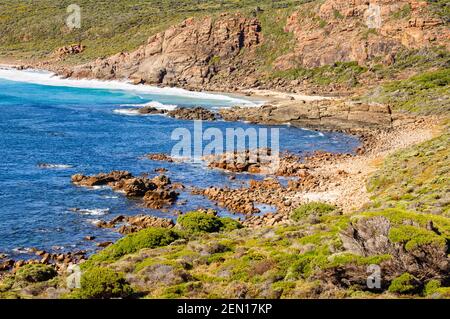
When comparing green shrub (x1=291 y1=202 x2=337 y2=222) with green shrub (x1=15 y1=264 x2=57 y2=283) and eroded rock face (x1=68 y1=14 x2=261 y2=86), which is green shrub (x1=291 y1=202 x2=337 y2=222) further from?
eroded rock face (x1=68 y1=14 x2=261 y2=86)

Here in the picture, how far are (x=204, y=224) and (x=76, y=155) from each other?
111 ft

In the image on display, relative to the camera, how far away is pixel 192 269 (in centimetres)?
2848

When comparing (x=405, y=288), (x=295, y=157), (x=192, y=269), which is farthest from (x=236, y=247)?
(x=295, y=157)

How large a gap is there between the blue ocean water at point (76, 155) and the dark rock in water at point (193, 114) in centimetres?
241

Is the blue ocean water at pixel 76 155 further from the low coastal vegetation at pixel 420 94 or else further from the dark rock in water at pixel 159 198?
the low coastal vegetation at pixel 420 94

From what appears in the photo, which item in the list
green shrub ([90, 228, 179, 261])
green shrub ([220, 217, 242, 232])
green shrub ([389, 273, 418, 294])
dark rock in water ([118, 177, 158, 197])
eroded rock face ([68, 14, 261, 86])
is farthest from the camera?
eroded rock face ([68, 14, 261, 86])

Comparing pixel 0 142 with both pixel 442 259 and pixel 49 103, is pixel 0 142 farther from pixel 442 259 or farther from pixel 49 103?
pixel 442 259

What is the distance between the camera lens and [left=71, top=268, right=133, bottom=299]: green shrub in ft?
77.2

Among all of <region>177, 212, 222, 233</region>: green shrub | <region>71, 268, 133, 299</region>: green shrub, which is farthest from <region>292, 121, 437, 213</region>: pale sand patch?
<region>71, 268, 133, 299</region>: green shrub

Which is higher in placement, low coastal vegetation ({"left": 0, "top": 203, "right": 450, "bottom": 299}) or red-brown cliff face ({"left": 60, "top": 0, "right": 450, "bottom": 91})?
red-brown cliff face ({"left": 60, "top": 0, "right": 450, "bottom": 91})

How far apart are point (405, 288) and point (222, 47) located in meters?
130

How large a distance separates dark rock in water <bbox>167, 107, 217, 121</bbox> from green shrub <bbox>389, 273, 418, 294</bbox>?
74.8 m

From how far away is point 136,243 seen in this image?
34.7 m

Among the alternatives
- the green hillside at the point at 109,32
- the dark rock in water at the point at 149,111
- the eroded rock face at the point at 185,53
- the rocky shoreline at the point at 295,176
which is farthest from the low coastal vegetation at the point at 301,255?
the green hillside at the point at 109,32
